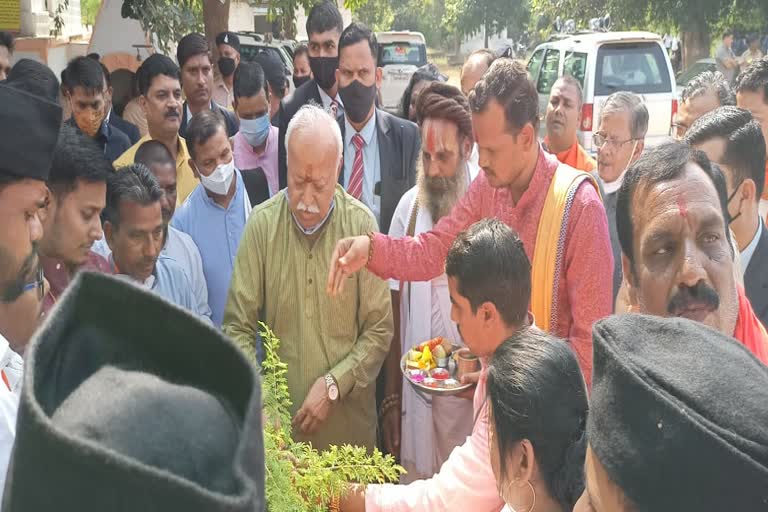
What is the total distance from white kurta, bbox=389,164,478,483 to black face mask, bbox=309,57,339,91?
1919mm

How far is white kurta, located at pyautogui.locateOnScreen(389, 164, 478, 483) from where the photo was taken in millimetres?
3848

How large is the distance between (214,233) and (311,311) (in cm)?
92

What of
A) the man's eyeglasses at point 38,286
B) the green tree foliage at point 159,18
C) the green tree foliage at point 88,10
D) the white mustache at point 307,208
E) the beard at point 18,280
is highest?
the green tree foliage at point 88,10

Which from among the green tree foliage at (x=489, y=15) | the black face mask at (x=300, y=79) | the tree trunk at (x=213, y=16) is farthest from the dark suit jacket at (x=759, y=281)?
the green tree foliage at (x=489, y=15)

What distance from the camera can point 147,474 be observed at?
0.77 m

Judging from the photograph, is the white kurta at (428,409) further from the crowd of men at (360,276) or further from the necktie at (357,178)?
the necktie at (357,178)

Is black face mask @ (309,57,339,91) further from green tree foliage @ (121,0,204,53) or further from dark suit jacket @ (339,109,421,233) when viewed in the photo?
green tree foliage @ (121,0,204,53)

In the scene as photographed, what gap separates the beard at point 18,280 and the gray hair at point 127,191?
122 centimetres

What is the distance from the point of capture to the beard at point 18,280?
2170 mm

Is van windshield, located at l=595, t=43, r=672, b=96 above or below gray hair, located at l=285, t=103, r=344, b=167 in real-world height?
below

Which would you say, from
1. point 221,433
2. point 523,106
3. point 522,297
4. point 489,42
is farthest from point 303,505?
point 489,42

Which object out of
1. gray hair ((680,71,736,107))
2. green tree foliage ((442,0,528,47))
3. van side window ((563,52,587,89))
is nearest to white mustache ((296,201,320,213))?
gray hair ((680,71,736,107))

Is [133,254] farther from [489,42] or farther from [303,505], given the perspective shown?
[489,42]

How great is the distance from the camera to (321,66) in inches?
222
